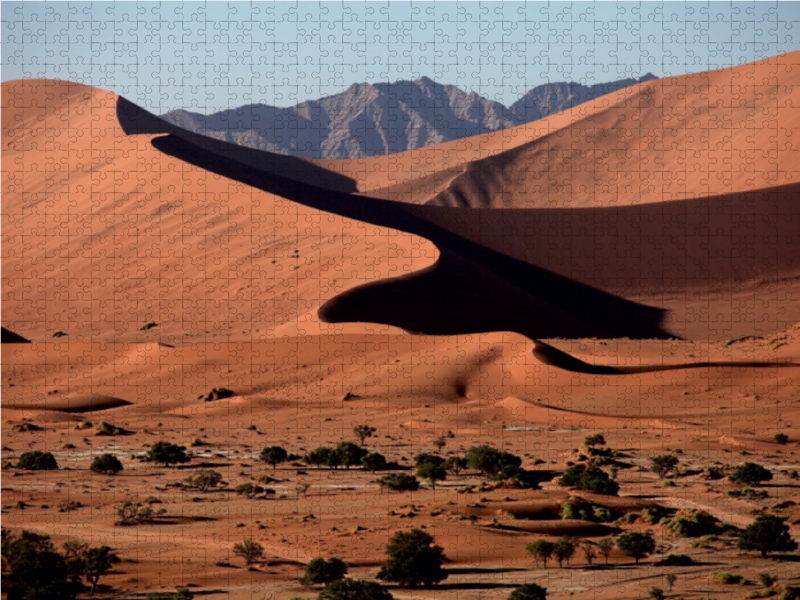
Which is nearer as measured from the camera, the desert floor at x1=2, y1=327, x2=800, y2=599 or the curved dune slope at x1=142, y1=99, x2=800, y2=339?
the desert floor at x1=2, y1=327, x2=800, y2=599

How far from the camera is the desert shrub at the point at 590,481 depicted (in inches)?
678

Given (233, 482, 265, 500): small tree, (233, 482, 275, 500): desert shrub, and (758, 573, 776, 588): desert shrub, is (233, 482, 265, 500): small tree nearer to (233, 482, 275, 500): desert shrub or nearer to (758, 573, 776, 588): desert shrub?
(233, 482, 275, 500): desert shrub

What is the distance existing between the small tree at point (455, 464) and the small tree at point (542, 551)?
7.48 metres

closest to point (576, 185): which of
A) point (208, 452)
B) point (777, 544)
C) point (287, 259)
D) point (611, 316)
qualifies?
point (611, 316)

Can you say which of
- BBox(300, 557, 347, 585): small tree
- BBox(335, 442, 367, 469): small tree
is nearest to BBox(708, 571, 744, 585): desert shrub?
BBox(300, 557, 347, 585): small tree

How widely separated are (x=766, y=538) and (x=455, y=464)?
26.4 ft

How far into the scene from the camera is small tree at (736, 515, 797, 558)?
42.2ft

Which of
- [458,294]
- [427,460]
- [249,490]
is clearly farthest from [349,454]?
[458,294]

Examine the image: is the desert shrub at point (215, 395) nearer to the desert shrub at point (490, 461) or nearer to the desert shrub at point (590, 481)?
the desert shrub at point (490, 461)

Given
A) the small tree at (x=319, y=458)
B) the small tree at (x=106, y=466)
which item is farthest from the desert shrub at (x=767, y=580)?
the small tree at (x=106, y=466)

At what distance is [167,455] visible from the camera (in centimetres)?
2027

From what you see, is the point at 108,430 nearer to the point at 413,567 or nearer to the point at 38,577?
the point at 38,577

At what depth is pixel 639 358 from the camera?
33.8 m

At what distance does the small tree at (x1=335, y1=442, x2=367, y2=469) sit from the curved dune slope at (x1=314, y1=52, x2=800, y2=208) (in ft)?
173
